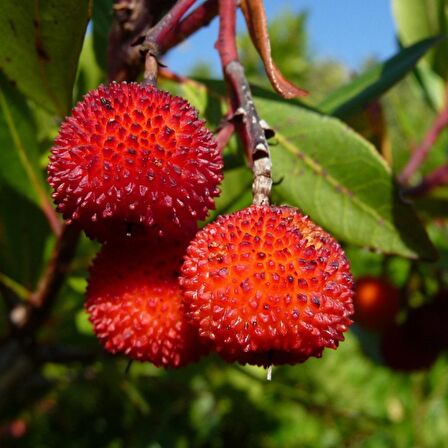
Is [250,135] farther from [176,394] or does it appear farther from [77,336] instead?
[176,394]

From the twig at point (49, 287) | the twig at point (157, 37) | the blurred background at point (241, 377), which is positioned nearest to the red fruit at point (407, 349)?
the blurred background at point (241, 377)

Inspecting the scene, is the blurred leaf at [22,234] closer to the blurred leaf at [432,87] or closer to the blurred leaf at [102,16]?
the blurred leaf at [102,16]

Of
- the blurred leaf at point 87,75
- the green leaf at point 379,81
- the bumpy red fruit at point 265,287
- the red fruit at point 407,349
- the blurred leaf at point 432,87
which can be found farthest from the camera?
the blurred leaf at point 432,87

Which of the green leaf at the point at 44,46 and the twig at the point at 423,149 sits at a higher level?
the green leaf at the point at 44,46

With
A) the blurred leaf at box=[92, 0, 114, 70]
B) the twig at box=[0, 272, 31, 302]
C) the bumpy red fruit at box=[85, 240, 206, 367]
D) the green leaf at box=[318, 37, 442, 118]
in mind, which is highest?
the blurred leaf at box=[92, 0, 114, 70]

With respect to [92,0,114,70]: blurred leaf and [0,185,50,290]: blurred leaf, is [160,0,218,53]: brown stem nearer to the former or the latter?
[92,0,114,70]: blurred leaf

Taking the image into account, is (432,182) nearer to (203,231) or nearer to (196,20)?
(196,20)

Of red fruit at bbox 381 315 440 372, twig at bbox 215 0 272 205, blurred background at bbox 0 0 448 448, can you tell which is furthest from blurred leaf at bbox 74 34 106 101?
red fruit at bbox 381 315 440 372

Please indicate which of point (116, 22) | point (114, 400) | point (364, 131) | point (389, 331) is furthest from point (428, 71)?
point (114, 400)
